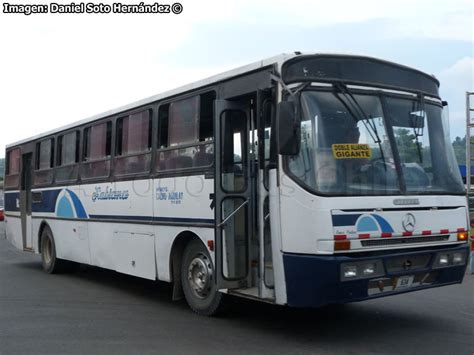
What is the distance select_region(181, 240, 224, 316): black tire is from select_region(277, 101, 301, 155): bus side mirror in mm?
2129

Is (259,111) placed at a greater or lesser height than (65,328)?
greater

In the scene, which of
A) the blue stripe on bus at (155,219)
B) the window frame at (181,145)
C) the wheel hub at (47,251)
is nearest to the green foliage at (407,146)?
the window frame at (181,145)

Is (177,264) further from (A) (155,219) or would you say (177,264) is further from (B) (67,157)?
(B) (67,157)

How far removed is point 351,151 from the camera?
630cm

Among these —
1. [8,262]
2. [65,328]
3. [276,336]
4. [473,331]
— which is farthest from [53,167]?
[473,331]

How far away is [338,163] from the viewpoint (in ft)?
20.4

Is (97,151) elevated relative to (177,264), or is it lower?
elevated

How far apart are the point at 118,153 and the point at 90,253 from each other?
2.09m

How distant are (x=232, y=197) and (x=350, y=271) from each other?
1.79m

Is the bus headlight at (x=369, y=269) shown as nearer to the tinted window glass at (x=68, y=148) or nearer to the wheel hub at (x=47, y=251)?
the tinted window glass at (x=68, y=148)

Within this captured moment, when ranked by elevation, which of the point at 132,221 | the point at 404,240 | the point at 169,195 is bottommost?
the point at 404,240

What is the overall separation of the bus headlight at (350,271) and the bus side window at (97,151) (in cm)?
549

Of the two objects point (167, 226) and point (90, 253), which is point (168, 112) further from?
point (90, 253)

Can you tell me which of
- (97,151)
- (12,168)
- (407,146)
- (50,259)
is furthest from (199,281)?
(12,168)
